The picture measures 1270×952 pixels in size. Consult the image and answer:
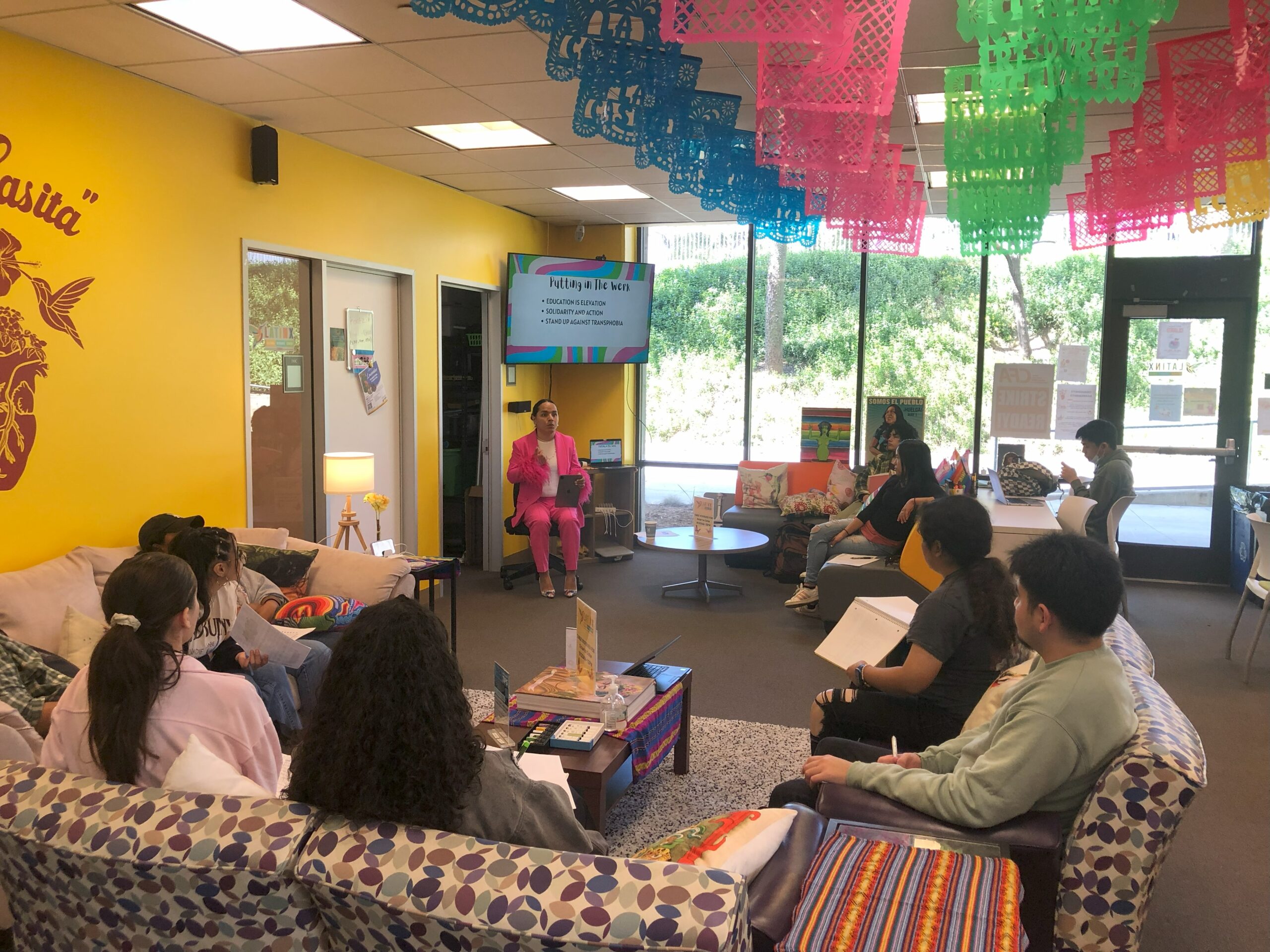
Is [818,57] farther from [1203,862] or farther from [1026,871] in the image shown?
[1203,862]

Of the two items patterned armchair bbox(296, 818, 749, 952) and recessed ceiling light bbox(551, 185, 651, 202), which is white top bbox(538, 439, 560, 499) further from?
patterned armchair bbox(296, 818, 749, 952)

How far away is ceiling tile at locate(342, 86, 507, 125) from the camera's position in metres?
4.91

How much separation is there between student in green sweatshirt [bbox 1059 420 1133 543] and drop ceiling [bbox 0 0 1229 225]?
5.80 feet

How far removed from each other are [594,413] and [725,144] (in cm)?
550

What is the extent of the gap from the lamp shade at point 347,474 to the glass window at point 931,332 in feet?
15.1

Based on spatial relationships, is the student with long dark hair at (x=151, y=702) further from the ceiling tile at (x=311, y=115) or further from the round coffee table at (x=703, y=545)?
the round coffee table at (x=703, y=545)

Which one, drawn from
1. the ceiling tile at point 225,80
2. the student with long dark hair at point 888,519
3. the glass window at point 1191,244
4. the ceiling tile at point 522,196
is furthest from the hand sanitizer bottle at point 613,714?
the glass window at point 1191,244

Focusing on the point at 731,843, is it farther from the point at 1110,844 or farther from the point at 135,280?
the point at 135,280

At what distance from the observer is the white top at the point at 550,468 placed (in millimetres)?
7629

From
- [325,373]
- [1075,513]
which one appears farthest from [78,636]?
[1075,513]

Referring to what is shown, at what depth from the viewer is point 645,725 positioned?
345 centimetres

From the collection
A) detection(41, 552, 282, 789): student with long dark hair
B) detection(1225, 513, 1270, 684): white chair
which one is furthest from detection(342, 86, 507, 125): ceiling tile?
detection(1225, 513, 1270, 684): white chair

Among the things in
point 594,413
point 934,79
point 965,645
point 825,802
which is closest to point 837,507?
point 594,413

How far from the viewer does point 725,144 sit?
4.04 metres
